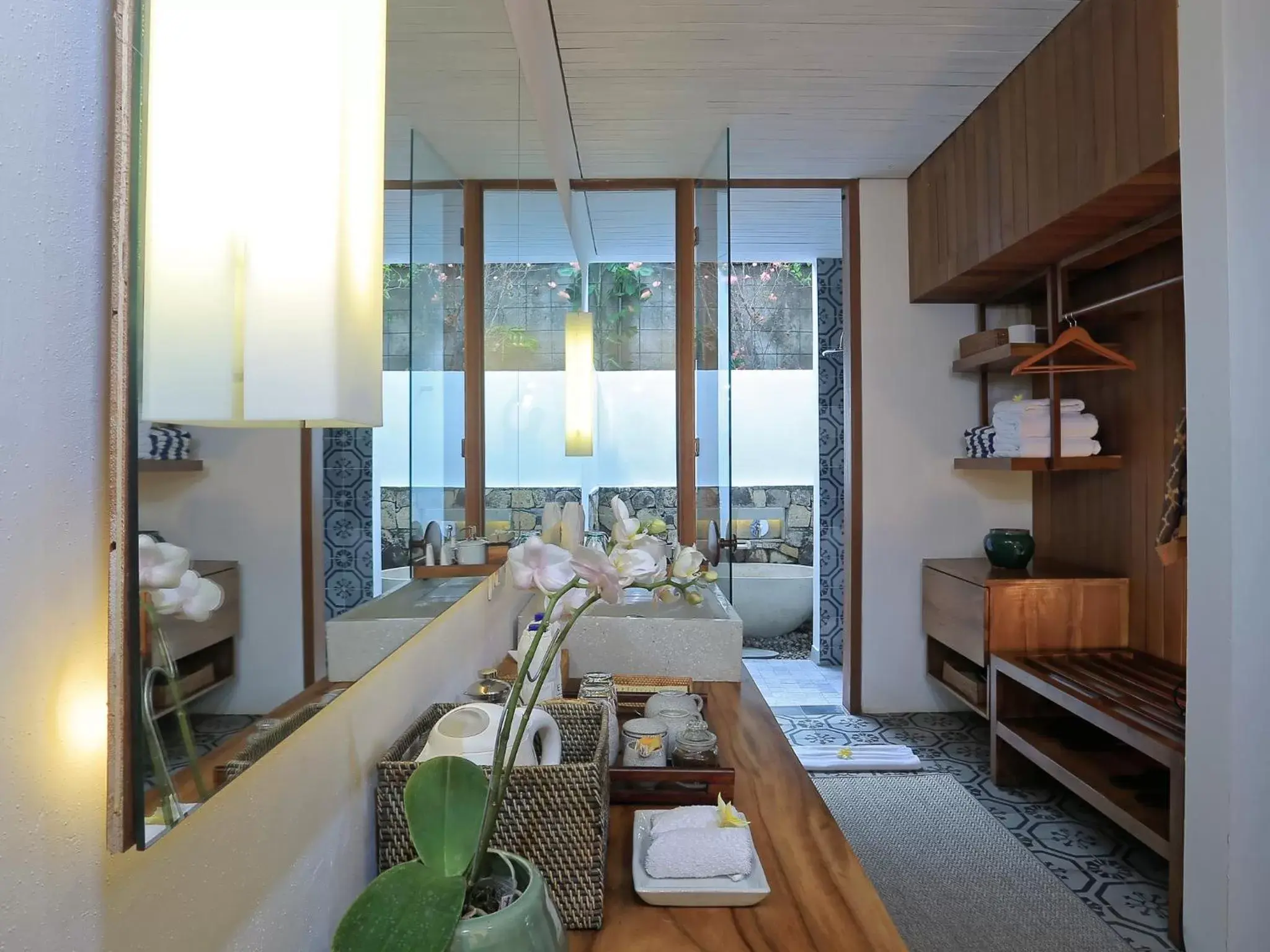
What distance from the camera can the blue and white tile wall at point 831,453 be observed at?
497cm

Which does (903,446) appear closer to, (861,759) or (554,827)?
(861,759)

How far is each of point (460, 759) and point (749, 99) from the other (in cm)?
287

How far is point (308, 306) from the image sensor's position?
1.89 feet

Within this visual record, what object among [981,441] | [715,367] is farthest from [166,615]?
[981,441]

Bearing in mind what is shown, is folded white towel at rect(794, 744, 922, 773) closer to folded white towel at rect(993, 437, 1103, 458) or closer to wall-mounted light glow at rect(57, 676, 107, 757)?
folded white towel at rect(993, 437, 1103, 458)

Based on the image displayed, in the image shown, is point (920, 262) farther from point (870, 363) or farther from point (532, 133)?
point (532, 133)

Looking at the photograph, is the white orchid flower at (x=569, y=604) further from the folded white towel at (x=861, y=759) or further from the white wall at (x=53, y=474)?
the folded white towel at (x=861, y=759)

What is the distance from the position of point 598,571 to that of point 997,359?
3013mm

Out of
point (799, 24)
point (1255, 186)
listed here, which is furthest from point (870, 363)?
point (1255, 186)

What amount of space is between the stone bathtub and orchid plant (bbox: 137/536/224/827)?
126cm

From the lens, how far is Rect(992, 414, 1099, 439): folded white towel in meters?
2.96

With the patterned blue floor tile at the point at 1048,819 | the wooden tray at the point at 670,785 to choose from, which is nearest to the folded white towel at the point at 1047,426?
the patterned blue floor tile at the point at 1048,819

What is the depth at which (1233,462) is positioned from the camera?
5.65 feet

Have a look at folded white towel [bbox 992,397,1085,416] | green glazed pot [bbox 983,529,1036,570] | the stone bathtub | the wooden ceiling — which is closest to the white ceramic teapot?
the stone bathtub
